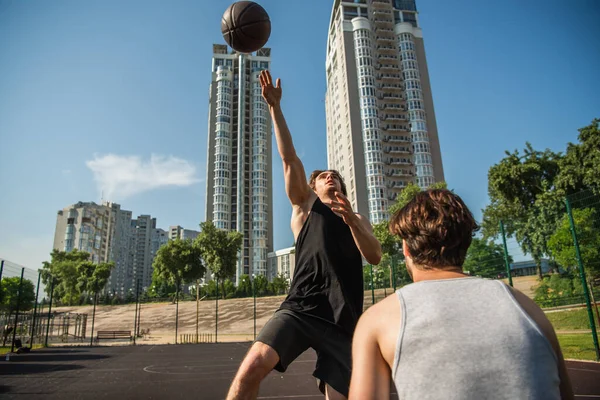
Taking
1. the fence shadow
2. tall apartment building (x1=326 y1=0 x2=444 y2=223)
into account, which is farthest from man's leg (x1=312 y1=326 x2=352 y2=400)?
tall apartment building (x1=326 y1=0 x2=444 y2=223)

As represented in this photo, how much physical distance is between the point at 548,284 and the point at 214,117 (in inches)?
2920

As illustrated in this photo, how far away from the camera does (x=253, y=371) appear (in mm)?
2215

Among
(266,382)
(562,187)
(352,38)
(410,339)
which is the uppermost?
(352,38)

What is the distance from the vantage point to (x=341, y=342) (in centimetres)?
255

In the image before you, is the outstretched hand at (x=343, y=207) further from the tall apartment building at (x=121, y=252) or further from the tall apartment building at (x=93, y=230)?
the tall apartment building at (x=121, y=252)

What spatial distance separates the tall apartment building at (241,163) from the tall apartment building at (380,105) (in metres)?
16.9

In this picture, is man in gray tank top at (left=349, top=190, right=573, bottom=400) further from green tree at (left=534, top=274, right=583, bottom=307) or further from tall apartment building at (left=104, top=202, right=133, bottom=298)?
tall apartment building at (left=104, top=202, right=133, bottom=298)

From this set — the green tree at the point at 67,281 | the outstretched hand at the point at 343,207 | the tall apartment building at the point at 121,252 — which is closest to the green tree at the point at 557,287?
the outstretched hand at the point at 343,207

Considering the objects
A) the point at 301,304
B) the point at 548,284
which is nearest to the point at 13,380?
the point at 301,304

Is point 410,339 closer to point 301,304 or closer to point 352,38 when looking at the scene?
point 301,304

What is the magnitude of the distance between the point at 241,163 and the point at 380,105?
3004 cm

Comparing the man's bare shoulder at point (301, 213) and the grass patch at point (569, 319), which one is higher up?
the man's bare shoulder at point (301, 213)

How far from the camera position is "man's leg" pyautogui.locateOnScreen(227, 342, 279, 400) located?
7.10ft

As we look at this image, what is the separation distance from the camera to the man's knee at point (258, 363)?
2.20 meters
